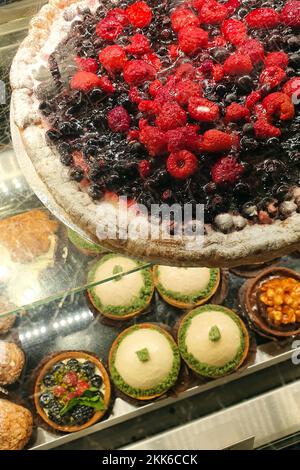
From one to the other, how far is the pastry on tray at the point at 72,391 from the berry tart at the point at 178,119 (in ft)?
3.03

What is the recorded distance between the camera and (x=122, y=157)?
196 centimetres

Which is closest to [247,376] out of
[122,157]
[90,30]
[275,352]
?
[275,352]

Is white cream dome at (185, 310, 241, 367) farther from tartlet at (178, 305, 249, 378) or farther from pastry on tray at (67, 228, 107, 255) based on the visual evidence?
pastry on tray at (67, 228, 107, 255)

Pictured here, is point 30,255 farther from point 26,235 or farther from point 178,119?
point 178,119

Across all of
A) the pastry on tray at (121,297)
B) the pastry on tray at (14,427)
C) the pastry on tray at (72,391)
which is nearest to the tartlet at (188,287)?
the pastry on tray at (121,297)

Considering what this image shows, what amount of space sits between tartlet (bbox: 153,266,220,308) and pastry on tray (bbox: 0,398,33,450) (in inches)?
36.1

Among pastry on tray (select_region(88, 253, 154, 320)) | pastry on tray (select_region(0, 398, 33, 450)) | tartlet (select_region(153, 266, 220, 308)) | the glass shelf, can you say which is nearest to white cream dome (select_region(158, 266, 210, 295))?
tartlet (select_region(153, 266, 220, 308))

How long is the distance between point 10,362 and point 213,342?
1.02 metres

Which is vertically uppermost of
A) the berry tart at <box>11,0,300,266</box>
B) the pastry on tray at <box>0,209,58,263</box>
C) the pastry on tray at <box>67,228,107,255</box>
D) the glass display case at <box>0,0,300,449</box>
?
the berry tart at <box>11,0,300,266</box>

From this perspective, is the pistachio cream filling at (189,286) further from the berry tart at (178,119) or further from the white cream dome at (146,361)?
the berry tart at (178,119)

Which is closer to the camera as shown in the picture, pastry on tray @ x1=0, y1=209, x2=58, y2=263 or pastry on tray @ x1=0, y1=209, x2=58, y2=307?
pastry on tray @ x1=0, y1=209, x2=58, y2=307

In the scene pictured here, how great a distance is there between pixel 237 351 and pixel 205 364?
A: 18cm

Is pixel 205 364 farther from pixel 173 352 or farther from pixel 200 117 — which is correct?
pixel 200 117

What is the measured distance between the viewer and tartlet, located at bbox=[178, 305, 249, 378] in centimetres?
249
